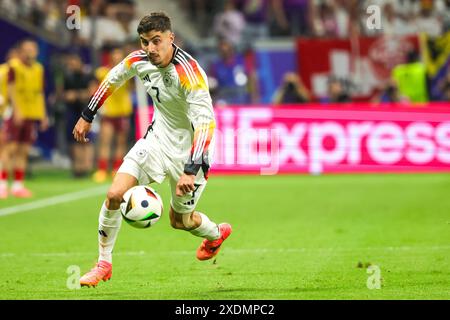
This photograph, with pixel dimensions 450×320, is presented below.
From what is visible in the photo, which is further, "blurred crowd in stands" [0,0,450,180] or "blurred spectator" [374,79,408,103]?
"blurred spectator" [374,79,408,103]

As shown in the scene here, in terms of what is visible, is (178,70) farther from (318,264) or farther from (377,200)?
(377,200)

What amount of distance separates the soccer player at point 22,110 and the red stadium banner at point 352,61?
24.0 ft

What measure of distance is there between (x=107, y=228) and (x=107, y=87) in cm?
117

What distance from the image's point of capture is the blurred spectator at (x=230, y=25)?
26.4 m

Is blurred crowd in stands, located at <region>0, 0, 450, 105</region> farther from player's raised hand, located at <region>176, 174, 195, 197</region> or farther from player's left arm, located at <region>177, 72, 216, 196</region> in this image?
player's raised hand, located at <region>176, 174, 195, 197</region>

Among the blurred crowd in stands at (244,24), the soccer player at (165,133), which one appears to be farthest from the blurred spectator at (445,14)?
the soccer player at (165,133)

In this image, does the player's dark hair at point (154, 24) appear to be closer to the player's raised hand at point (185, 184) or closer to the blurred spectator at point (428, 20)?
the player's raised hand at point (185, 184)

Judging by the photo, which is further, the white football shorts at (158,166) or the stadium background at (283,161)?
the stadium background at (283,161)

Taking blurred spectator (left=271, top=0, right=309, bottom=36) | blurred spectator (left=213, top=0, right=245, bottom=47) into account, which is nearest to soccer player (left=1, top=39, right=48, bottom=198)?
blurred spectator (left=213, top=0, right=245, bottom=47)

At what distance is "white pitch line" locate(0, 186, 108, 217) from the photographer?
16422mm

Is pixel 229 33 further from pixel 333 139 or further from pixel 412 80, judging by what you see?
pixel 333 139

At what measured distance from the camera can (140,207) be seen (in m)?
8.54

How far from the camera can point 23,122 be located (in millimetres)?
19078
